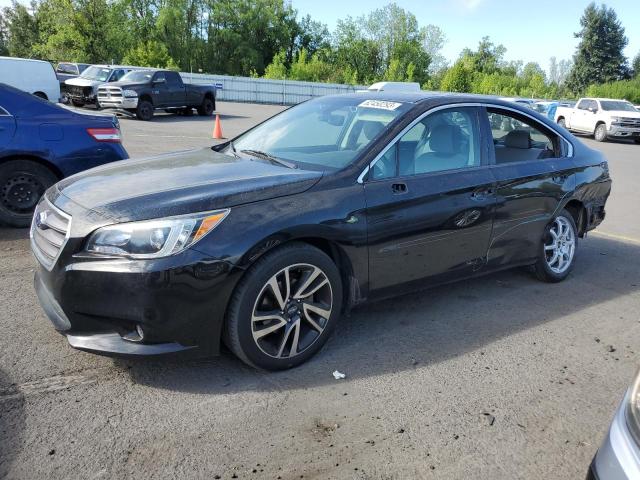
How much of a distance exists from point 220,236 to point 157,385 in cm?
93

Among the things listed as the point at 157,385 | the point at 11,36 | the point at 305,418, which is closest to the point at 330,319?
the point at 305,418

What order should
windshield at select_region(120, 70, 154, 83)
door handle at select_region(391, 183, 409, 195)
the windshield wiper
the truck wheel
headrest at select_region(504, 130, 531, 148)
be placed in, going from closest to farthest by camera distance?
1. door handle at select_region(391, 183, 409, 195)
2. the windshield wiper
3. headrest at select_region(504, 130, 531, 148)
4. windshield at select_region(120, 70, 154, 83)
5. the truck wheel

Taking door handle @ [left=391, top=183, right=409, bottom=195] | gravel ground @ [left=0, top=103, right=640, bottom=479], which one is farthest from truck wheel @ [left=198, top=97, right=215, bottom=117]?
door handle @ [left=391, top=183, right=409, bottom=195]

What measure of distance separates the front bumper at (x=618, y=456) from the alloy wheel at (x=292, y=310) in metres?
1.79

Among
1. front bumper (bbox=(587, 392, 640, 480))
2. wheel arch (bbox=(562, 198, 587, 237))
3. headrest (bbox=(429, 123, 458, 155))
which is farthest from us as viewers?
wheel arch (bbox=(562, 198, 587, 237))

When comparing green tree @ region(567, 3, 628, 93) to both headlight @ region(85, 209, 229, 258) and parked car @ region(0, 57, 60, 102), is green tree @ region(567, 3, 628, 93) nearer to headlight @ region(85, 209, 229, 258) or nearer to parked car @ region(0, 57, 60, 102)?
parked car @ region(0, 57, 60, 102)

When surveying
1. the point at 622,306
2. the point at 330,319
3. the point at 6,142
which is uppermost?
the point at 6,142

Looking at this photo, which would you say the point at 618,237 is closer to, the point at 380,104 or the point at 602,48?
the point at 380,104

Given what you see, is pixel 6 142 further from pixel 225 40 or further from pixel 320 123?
pixel 225 40

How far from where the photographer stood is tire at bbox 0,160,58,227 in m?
5.75

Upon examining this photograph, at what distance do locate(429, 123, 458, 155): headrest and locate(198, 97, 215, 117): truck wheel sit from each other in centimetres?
1916

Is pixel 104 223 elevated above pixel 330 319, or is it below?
above

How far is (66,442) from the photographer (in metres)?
2.62

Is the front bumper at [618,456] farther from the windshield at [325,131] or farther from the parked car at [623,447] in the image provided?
the windshield at [325,131]
